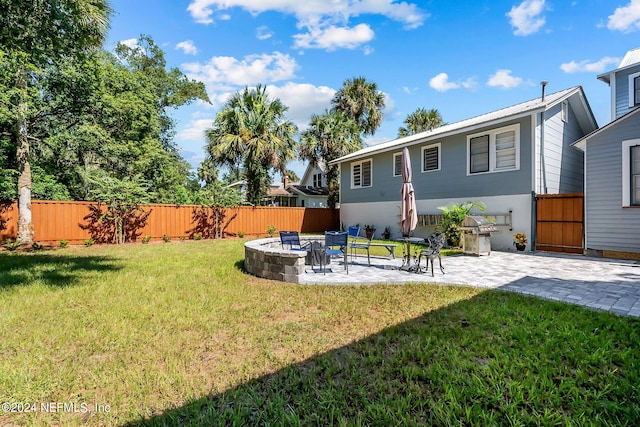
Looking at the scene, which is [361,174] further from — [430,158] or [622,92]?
[622,92]

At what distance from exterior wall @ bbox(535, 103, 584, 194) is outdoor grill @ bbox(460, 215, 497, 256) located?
2.46 m

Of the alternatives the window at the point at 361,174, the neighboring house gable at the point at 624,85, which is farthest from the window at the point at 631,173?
the window at the point at 361,174

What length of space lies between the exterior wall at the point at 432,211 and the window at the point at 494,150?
3.70 feet

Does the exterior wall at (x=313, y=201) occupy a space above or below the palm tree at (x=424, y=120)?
below

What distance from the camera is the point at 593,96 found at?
12375mm

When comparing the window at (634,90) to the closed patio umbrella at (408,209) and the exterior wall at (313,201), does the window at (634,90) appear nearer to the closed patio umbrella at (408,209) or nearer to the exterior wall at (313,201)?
the closed patio umbrella at (408,209)

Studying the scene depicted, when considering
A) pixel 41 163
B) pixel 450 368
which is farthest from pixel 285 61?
pixel 450 368

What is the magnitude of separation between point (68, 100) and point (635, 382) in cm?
1659

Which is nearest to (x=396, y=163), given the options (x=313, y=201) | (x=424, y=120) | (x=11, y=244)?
(x=424, y=120)

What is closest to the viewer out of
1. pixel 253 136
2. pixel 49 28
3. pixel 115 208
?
pixel 49 28

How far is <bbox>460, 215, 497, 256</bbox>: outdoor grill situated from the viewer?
9453 mm

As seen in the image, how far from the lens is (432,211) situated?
1330cm

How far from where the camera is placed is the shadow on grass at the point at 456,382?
2.24 meters

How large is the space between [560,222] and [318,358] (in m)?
10.3
